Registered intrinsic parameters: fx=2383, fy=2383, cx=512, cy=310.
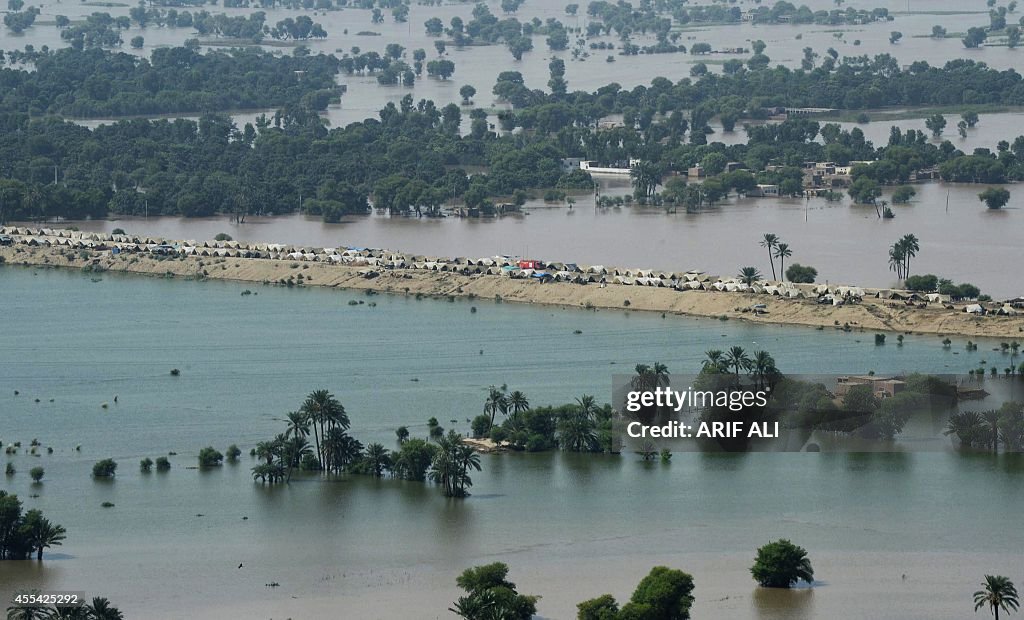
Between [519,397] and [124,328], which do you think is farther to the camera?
[124,328]

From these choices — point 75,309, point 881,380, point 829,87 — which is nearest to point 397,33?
point 829,87

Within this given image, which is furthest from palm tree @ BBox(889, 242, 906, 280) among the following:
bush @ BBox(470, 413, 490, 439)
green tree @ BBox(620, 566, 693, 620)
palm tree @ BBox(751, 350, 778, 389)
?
green tree @ BBox(620, 566, 693, 620)

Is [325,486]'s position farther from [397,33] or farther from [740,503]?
[397,33]

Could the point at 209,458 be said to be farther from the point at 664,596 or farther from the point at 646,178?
the point at 646,178

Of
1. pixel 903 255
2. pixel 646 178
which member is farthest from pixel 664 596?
pixel 646 178

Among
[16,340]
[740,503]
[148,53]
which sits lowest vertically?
[740,503]

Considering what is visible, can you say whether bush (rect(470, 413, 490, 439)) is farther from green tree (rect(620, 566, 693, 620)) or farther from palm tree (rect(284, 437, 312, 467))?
green tree (rect(620, 566, 693, 620))
